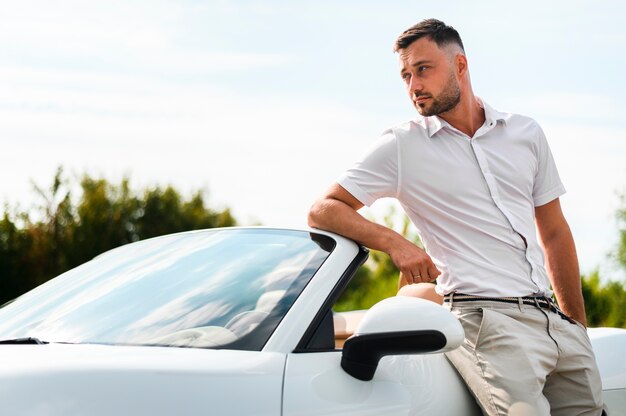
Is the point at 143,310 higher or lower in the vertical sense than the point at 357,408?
higher

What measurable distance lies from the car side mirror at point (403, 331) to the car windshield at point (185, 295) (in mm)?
265

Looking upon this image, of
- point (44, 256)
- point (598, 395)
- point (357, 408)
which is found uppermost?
point (357, 408)

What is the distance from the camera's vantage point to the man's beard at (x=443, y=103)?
349 centimetres

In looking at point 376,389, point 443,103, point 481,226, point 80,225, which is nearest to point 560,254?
point 481,226

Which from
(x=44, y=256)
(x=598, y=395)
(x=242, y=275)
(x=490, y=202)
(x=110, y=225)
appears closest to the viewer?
(x=242, y=275)

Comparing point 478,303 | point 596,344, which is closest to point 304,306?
point 478,303

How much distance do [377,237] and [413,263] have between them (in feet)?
0.49

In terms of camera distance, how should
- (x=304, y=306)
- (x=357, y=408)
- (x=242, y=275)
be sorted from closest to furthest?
1. (x=357, y=408)
2. (x=304, y=306)
3. (x=242, y=275)

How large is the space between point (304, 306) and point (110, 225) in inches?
919

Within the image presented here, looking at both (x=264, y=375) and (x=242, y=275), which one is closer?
(x=264, y=375)

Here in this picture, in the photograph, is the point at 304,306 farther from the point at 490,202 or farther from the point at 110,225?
the point at 110,225

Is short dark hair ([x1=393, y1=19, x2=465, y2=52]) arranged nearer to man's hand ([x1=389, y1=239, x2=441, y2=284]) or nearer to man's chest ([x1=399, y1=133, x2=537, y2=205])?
man's chest ([x1=399, y1=133, x2=537, y2=205])

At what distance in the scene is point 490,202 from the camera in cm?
321

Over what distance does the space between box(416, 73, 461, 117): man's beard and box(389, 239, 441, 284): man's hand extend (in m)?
0.74
